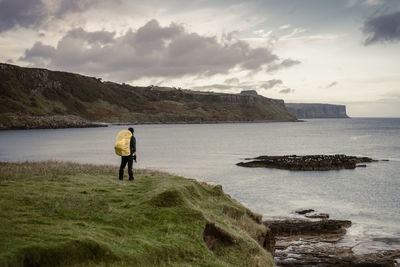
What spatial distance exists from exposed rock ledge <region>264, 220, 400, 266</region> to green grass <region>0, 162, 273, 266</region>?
697 centimetres

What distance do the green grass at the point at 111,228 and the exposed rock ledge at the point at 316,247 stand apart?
6.97m

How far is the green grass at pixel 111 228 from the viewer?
9617mm

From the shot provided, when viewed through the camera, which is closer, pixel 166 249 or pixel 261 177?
pixel 166 249

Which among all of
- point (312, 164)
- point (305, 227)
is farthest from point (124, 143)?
point (312, 164)

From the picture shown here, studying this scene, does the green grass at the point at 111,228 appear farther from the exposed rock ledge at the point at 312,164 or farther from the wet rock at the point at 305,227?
the exposed rock ledge at the point at 312,164

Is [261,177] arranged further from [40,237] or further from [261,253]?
[40,237]

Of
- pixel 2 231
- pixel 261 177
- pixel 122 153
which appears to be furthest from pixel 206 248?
pixel 261 177

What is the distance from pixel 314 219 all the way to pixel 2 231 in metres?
30.4

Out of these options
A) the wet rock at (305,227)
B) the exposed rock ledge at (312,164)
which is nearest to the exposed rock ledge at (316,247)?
the wet rock at (305,227)

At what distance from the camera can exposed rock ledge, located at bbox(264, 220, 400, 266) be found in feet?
74.9

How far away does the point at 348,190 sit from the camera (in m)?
49.2

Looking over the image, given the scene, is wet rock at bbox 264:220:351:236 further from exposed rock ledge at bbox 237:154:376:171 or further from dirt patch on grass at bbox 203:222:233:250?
exposed rock ledge at bbox 237:154:376:171

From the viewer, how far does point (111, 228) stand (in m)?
12.0

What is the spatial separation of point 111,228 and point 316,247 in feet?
63.1
